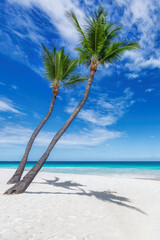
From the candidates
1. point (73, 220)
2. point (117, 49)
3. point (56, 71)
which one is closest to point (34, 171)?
point (73, 220)

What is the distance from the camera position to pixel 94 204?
5.08 m

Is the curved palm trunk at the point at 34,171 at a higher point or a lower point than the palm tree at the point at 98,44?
lower

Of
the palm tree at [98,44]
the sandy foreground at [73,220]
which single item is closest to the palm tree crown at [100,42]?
the palm tree at [98,44]

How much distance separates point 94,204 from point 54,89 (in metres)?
5.98

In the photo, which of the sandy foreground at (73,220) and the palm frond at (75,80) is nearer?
the sandy foreground at (73,220)

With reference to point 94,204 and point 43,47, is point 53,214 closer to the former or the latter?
point 94,204

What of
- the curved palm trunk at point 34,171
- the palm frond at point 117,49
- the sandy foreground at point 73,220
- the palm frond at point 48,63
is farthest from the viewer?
the palm frond at point 48,63

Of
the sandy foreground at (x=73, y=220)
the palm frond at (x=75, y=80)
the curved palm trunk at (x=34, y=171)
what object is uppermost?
the palm frond at (x=75, y=80)

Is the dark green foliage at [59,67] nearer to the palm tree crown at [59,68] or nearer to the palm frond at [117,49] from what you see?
the palm tree crown at [59,68]

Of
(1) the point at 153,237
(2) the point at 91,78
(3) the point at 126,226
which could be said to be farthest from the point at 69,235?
(2) the point at 91,78

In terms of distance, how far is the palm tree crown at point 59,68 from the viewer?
8.55m

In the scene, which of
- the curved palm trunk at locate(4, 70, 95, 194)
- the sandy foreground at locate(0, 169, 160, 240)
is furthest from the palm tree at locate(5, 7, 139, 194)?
the sandy foreground at locate(0, 169, 160, 240)

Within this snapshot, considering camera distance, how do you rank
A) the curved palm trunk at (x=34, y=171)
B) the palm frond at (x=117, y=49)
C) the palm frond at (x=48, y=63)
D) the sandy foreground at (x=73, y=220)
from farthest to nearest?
the palm frond at (x=48, y=63), the palm frond at (x=117, y=49), the curved palm trunk at (x=34, y=171), the sandy foreground at (x=73, y=220)

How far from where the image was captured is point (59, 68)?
856 cm
